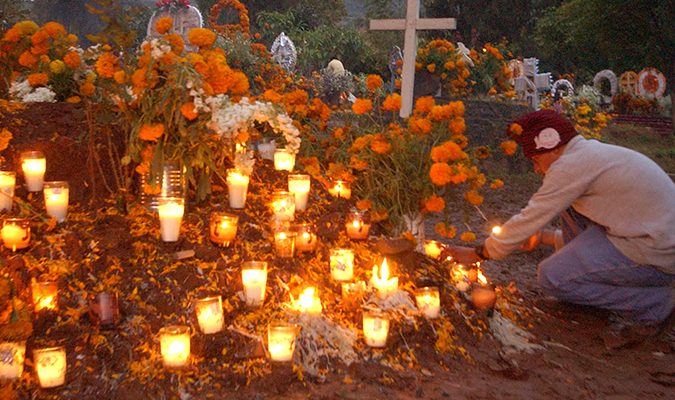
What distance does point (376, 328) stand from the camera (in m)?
3.17

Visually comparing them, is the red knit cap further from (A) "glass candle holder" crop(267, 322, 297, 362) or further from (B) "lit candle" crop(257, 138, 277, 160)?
(A) "glass candle holder" crop(267, 322, 297, 362)

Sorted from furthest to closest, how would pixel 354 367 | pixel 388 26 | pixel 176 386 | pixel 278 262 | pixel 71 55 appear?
pixel 388 26 → pixel 71 55 → pixel 278 262 → pixel 354 367 → pixel 176 386

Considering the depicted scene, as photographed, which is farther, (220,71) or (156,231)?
(220,71)

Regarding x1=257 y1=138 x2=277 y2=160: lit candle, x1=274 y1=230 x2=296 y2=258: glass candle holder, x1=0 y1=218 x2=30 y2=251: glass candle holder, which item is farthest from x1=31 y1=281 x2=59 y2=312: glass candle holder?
x1=257 y1=138 x2=277 y2=160: lit candle

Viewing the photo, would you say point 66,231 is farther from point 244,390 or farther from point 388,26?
point 388,26

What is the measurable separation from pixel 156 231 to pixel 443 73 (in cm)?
803

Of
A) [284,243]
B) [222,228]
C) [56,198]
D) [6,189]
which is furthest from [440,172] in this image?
[6,189]

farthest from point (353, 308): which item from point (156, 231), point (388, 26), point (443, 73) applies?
point (443, 73)

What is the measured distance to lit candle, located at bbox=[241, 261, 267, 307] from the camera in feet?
10.3

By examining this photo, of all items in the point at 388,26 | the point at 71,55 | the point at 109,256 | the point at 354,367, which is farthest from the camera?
the point at 388,26

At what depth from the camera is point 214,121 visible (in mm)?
3623

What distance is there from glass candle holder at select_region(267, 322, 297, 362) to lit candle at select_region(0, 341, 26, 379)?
1.03 metres

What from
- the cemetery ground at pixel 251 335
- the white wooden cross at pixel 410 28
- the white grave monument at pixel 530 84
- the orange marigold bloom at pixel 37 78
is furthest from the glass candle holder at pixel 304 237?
the white grave monument at pixel 530 84

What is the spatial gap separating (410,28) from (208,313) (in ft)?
13.2
